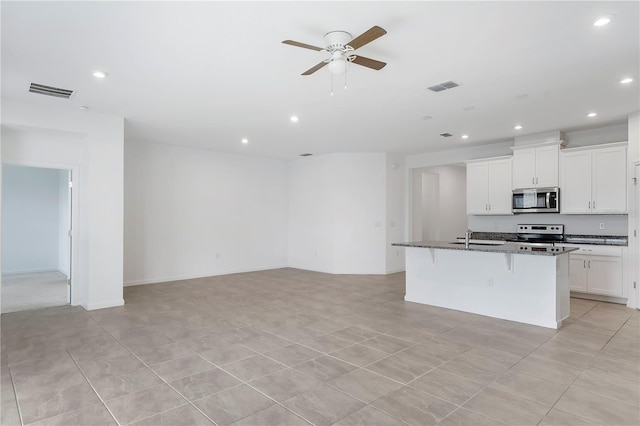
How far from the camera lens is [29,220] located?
26.9ft

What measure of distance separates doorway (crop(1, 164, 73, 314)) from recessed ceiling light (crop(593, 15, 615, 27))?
8.88m

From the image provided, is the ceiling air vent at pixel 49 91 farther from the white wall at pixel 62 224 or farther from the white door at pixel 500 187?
the white door at pixel 500 187

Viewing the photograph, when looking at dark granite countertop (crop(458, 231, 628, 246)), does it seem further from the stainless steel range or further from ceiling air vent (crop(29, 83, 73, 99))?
ceiling air vent (crop(29, 83, 73, 99))

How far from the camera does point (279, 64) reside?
3465 mm

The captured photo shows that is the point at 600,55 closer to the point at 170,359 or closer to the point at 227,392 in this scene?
the point at 227,392

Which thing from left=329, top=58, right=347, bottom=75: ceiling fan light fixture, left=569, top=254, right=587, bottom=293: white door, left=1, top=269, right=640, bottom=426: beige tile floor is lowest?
left=1, top=269, right=640, bottom=426: beige tile floor

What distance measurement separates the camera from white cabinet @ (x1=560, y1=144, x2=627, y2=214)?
18.0ft

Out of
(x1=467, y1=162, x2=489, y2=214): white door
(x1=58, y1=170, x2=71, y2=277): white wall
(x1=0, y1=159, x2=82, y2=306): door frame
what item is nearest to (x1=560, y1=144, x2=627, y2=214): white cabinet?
(x1=467, y1=162, x2=489, y2=214): white door

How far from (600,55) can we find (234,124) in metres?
4.68

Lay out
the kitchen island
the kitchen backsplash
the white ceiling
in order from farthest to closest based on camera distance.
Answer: the kitchen backsplash
the kitchen island
the white ceiling

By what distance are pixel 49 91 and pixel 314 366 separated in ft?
14.4

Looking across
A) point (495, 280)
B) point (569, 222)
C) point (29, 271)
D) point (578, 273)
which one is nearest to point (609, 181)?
point (569, 222)

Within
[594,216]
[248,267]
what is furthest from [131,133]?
[594,216]

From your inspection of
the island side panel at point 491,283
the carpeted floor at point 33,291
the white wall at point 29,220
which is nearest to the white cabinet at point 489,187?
the island side panel at point 491,283
